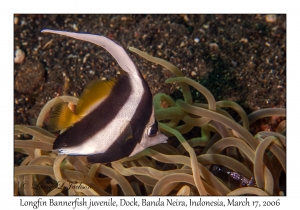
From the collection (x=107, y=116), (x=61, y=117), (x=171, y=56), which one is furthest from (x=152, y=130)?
(x=171, y=56)

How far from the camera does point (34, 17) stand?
3330mm

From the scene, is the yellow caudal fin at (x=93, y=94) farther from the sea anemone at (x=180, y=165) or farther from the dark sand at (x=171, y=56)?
the dark sand at (x=171, y=56)

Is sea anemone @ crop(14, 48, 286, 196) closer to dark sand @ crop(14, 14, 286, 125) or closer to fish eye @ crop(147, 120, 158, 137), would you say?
fish eye @ crop(147, 120, 158, 137)

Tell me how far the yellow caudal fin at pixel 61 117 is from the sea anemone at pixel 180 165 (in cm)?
55

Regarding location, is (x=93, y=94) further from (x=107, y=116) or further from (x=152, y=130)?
(x=152, y=130)

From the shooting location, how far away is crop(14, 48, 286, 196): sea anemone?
A: 177 cm

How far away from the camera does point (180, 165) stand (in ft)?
6.27

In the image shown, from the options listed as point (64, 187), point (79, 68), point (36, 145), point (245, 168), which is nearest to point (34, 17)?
point (79, 68)

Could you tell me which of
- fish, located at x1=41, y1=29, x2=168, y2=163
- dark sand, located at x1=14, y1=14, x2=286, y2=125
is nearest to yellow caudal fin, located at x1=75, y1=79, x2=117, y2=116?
fish, located at x1=41, y1=29, x2=168, y2=163

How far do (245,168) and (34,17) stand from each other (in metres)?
2.70

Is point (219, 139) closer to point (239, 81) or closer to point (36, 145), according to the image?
point (239, 81)

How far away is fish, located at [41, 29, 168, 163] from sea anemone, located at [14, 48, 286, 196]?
465mm

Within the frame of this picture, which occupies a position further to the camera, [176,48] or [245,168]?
[176,48]

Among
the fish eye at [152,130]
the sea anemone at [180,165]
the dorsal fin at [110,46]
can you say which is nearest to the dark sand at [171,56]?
the sea anemone at [180,165]
